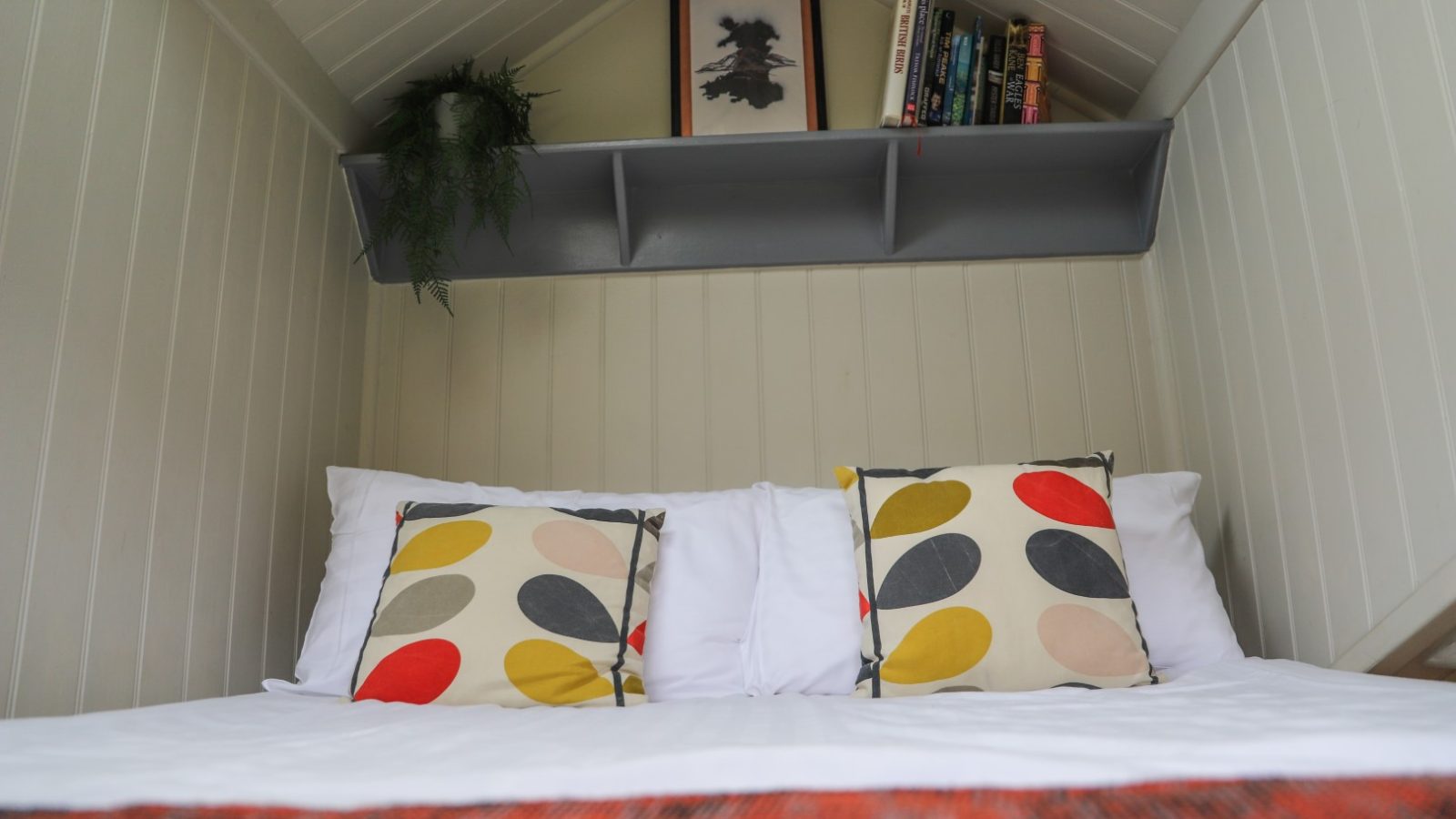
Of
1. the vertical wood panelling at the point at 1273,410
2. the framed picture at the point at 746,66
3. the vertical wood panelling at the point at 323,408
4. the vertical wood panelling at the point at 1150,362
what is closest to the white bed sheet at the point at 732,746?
the vertical wood panelling at the point at 1273,410

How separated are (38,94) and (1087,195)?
182cm

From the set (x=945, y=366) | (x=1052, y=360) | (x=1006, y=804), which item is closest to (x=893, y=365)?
(x=945, y=366)

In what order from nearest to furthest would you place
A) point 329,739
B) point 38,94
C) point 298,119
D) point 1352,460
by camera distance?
point 329,739, point 38,94, point 1352,460, point 298,119

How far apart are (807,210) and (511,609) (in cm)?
112

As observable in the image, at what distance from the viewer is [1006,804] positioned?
1.66 ft

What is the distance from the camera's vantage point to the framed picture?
207 cm

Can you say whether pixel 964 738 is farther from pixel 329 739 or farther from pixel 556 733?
pixel 329 739

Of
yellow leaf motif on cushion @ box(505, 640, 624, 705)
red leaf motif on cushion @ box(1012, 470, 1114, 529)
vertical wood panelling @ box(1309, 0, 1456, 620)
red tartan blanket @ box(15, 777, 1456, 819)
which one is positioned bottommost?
yellow leaf motif on cushion @ box(505, 640, 624, 705)

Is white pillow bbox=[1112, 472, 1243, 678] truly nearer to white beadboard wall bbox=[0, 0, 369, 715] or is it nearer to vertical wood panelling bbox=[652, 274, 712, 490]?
vertical wood panelling bbox=[652, 274, 712, 490]

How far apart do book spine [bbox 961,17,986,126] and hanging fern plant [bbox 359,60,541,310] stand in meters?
0.88

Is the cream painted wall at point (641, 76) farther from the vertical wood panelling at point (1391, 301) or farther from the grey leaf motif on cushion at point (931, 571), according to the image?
the grey leaf motif on cushion at point (931, 571)

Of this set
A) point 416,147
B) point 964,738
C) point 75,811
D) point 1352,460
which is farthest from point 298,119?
point 1352,460

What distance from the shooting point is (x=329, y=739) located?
32.7 inches

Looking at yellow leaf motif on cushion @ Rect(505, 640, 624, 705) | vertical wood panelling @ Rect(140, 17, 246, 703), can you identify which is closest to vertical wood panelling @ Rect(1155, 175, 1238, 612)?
yellow leaf motif on cushion @ Rect(505, 640, 624, 705)
